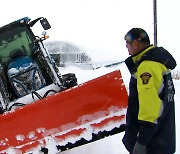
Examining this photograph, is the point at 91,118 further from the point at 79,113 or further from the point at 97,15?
the point at 97,15

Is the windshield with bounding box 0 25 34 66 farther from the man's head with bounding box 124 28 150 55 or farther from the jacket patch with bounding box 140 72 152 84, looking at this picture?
the jacket patch with bounding box 140 72 152 84

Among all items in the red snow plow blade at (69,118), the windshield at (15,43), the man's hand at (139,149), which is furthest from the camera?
the windshield at (15,43)

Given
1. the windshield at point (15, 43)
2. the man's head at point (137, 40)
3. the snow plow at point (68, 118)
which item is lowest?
the snow plow at point (68, 118)

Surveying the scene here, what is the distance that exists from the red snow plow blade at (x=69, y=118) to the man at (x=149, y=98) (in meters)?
1.20

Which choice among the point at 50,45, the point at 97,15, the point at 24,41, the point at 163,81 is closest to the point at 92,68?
the point at 50,45

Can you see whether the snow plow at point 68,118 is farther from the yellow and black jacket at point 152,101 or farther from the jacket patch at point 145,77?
the jacket patch at point 145,77

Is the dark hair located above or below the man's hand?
above

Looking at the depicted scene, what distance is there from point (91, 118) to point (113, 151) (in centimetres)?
69

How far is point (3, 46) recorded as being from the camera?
5.43 m

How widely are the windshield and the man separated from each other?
10.2 feet

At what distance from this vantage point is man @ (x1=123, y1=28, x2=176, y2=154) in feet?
7.89

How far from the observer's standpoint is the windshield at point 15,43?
17.8ft

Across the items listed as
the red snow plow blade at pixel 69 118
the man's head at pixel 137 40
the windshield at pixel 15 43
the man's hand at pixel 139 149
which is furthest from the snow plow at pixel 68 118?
the windshield at pixel 15 43

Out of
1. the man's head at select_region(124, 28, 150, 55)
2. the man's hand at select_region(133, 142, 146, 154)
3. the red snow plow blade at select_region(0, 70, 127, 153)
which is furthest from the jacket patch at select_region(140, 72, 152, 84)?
the red snow plow blade at select_region(0, 70, 127, 153)
